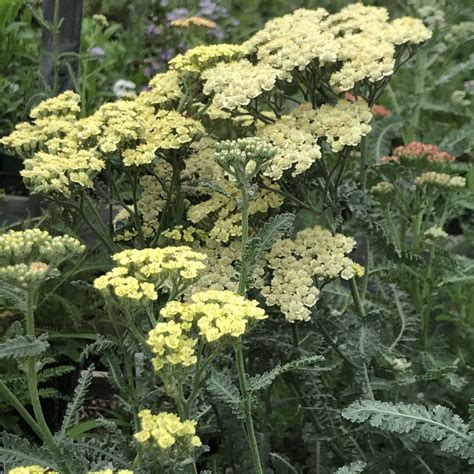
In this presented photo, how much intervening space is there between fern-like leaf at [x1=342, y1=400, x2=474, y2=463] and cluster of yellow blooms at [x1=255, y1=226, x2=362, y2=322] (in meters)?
0.25

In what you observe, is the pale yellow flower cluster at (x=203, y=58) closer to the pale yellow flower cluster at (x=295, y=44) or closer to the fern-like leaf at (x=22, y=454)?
the pale yellow flower cluster at (x=295, y=44)

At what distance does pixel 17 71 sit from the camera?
3576 millimetres

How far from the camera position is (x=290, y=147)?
1.92 m

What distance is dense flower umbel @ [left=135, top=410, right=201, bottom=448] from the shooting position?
1.21m

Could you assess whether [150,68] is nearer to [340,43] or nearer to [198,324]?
[340,43]

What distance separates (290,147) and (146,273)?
0.62m

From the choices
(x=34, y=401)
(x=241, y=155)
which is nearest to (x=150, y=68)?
(x=241, y=155)

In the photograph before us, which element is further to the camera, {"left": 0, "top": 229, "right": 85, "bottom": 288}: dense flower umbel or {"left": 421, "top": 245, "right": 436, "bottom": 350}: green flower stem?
{"left": 421, "top": 245, "right": 436, "bottom": 350}: green flower stem

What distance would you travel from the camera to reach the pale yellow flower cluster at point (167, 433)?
1208mm

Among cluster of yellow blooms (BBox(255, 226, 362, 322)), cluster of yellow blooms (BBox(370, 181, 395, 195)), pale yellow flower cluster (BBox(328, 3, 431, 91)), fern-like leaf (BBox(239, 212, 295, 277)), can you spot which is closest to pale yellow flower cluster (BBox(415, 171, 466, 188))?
cluster of yellow blooms (BBox(370, 181, 395, 195))

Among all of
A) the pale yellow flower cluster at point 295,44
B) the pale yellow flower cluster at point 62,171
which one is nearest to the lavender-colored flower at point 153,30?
the pale yellow flower cluster at point 295,44

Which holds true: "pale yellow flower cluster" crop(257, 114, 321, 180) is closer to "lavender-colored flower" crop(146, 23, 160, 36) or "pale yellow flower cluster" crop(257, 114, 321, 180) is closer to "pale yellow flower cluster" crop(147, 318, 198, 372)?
"pale yellow flower cluster" crop(147, 318, 198, 372)

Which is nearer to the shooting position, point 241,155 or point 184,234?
point 241,155

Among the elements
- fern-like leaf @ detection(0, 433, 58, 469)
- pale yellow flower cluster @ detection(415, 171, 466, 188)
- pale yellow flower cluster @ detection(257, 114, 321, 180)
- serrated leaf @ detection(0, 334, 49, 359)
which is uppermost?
pale yellow flower cluster @ detection(257, 114, 321, 180)
